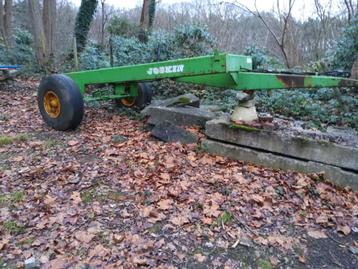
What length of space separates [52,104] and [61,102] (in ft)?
1.31

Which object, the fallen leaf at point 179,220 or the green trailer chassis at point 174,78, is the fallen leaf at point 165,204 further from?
the green trailer chassis at point 174,78

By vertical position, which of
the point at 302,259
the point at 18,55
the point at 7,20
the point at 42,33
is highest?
the point at 7,20

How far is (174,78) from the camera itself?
462cm

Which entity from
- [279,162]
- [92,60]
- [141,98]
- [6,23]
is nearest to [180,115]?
[141,98]

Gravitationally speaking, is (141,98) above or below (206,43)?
below

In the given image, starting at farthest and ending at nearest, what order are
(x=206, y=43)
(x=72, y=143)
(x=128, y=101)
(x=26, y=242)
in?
(x=206, y=43) → (x=128, y=101) → (x=72, y=143) → (x=26, y=242)

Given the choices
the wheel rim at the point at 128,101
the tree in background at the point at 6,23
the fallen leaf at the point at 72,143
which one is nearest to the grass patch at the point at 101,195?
the fallen leaf at the point at 72,143

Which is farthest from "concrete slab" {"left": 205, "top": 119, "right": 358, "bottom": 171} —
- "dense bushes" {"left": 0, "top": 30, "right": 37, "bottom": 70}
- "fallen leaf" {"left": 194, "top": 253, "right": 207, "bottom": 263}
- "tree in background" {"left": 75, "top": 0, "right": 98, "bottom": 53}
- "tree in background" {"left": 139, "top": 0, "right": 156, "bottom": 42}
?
"tree in background" {"left": 75, "top": 0, "right": 98, "bottom": 53}

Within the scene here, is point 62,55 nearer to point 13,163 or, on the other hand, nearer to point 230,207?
point 13,163

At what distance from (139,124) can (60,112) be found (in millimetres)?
1279

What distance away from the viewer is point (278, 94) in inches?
261

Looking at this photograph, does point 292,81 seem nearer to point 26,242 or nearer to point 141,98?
point 26,242

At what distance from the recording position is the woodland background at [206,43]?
6.50 metres

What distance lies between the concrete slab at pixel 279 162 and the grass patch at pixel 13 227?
7.82 feet
